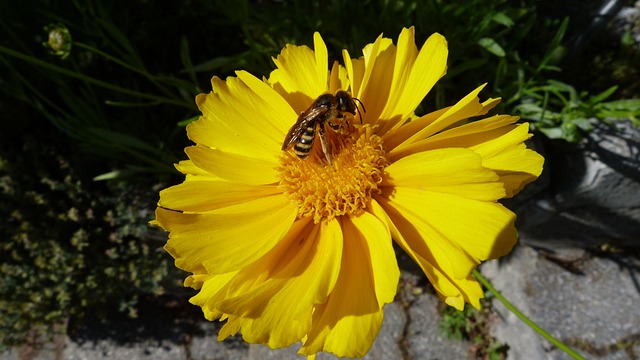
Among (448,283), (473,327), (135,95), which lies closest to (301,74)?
(448,283)

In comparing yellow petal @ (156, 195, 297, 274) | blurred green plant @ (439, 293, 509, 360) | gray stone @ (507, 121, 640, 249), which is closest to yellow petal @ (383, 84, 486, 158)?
yellow petal @ (156, 195, 297, 274)

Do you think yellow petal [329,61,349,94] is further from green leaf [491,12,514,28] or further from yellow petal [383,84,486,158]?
green leaf [491,12,514,28]

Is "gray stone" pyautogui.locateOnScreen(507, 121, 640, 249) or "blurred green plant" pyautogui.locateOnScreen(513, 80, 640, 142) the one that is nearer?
"blurred green plant" pyautogui.locateOnScreen(513, 80, 640, 142)

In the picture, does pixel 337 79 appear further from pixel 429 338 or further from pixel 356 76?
pixel 429 338

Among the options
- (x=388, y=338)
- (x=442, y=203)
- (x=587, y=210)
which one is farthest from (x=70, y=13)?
(x=587, y=210)

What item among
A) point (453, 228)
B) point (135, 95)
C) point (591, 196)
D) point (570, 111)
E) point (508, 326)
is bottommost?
point (508, 326)

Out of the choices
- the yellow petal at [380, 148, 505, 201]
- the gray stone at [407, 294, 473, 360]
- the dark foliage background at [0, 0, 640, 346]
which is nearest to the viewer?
the yellow petal at [380, 148, 505, 201]

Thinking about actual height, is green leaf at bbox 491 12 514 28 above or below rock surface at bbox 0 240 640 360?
above
